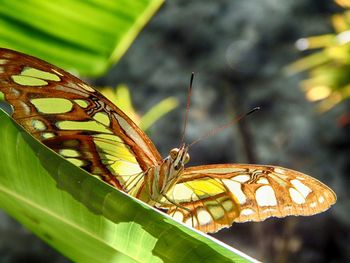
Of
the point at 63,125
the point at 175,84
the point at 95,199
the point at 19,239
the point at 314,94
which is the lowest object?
the point at 95,199

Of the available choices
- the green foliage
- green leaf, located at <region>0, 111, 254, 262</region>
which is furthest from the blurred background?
green leaf, located at <region>0, 111, 254, 262</region>

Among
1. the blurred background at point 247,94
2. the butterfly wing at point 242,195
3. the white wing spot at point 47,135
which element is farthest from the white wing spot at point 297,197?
the blurred background at point 247,94

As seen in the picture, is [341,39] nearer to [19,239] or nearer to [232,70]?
[232,70]

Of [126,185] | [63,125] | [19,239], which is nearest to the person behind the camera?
[63,125]

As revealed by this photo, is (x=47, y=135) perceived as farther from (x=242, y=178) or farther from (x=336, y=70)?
(x=336, y=70)

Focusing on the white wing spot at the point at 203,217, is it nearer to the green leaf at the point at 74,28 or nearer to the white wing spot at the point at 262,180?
the white wing spot at the point at 262,180

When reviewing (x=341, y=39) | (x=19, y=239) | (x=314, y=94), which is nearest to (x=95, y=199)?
(x=341, y=39)

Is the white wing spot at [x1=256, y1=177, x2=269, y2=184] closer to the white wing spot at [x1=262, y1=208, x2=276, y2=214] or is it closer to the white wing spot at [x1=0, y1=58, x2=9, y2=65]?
the white wing spot at [x1=262, y1=208, x2=276, y2=214]

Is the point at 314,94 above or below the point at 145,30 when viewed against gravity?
below
